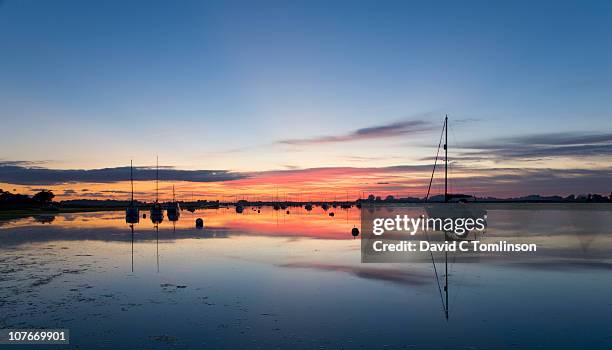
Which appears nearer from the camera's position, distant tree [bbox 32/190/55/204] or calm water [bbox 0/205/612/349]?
calm water [bbox 0/205/612/349]

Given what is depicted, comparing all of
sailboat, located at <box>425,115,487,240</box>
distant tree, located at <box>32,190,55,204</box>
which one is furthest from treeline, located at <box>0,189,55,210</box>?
sailboat, located at <box>425,115,487,240</box>

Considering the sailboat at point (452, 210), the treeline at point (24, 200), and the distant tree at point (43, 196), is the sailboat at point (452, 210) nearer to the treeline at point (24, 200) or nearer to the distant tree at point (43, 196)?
the treeline at point (24, 200)

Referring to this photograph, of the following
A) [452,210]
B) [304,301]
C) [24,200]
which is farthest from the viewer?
[24,200]

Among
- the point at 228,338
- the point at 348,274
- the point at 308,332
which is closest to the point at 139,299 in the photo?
the point at 228,338

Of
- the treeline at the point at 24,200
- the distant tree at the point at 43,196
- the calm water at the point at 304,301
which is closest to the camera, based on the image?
the calm water at the point at 304,301

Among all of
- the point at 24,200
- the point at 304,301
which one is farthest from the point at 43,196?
the point at 304,301

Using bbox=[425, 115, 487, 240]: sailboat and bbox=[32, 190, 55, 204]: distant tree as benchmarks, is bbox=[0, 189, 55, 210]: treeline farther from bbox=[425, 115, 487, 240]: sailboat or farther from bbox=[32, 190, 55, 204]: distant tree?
bbox=[425, 115, 487, 240]: sailboat

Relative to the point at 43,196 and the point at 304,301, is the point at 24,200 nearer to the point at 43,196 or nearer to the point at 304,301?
the point at 43,196

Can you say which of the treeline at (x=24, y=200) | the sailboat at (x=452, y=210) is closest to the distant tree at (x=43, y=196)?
the treeline at (x=24, y=200)

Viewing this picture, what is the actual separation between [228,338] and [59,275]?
48.6ft

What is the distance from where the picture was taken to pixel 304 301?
60.6ft

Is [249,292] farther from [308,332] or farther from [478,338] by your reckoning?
[478,338]

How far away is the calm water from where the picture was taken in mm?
13522

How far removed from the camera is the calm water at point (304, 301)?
1352 cm
